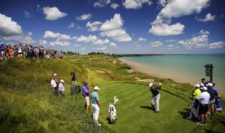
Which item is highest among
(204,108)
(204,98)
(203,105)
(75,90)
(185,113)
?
(204,98)

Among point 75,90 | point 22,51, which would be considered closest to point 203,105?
point 75,90

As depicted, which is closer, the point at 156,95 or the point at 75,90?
the point at 156,95

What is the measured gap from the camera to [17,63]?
30.3m

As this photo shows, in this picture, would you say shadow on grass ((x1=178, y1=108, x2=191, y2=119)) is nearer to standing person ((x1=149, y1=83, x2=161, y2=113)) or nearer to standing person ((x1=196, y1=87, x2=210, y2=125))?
standing person ((x1=196, y1=87, x2=210, y2=125))

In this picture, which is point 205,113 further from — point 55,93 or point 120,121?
point 55,93

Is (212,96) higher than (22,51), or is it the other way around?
(22,51)

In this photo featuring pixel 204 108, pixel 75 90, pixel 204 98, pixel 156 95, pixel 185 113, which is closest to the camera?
pixel 204 98

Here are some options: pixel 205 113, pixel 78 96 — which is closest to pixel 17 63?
pixel 78 96

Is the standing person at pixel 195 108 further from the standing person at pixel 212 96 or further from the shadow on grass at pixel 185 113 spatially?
the standing person at pixel 212 96

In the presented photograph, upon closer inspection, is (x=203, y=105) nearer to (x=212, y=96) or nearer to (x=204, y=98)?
→ (x=204, y=98)

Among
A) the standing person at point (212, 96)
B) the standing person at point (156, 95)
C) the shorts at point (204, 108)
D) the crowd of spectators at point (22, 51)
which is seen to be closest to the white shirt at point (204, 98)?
the shorts at point (204, 108)

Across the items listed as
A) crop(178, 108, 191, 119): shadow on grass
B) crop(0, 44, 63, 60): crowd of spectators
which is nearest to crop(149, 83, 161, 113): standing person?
crop(178, 108, 191, 119): shadow on grass

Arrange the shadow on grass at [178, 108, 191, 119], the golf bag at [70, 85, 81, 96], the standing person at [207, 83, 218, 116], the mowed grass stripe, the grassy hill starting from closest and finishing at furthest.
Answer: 1. the grassy hill
2. the mowed grass stripe
3. the shadow on grass at [178, 108, 191, 119]
4. the standing person at [207, 83, 218, 116]
5. the golf bag at [70, 85, 81, 96]

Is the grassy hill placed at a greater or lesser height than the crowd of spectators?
lesser
